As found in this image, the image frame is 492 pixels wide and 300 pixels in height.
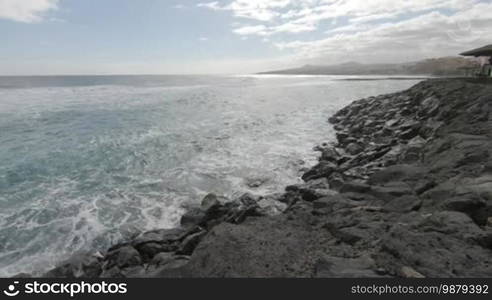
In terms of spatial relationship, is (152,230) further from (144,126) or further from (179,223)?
(144,126)

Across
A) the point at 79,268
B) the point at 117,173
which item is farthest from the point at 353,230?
the point at 117,173

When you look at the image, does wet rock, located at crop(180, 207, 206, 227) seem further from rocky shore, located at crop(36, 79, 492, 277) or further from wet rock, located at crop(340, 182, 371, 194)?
wet rock, located at crop(340, 182, 371, 194)

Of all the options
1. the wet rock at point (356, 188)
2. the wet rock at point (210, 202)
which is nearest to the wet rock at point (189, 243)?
the wet rock at point (210, 202)

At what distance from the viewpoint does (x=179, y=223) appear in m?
7.80

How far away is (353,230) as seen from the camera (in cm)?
475

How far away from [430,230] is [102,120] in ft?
78.4

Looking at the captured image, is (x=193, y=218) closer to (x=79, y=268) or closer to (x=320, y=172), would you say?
(x=79, y=268)

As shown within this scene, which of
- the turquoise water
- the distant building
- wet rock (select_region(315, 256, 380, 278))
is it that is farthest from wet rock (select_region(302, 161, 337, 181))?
the distant building

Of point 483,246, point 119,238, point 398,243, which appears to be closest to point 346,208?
point 398,243

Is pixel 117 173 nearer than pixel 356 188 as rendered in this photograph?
No

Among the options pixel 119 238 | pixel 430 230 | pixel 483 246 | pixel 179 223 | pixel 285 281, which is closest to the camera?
pixel 285 281

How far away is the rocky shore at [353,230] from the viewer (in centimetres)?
382

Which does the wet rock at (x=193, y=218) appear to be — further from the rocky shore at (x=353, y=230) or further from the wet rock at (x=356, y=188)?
the wet rock at (x=356, y=188)

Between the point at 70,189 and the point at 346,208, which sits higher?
the point at 346,208
